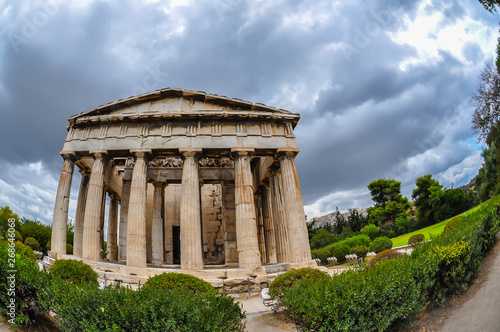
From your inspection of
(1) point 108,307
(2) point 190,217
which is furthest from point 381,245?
(1) point 108,307

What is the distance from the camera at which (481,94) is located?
32219 millimetres

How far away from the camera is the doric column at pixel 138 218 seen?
15.8 m

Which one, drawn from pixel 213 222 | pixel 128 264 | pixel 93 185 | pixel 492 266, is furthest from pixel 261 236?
pixel 492 266

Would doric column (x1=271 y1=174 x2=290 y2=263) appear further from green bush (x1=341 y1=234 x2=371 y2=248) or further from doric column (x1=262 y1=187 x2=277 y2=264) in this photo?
green bush (x1=341 y1=234 x2=371 y2=248)

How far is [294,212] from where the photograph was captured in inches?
680

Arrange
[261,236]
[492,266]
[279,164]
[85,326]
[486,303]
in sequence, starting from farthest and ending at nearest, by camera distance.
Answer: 1. [261,236]
2. [279,164]
3. [492,266]
4. [486,303]
5. [85,326]

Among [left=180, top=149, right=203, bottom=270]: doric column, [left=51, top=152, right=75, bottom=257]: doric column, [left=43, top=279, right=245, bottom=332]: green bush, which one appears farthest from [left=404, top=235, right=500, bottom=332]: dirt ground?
[left=51, top=152, right=75, bottom=257]: doric column

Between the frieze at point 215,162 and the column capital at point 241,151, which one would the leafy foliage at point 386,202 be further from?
the column capital at point 241,151

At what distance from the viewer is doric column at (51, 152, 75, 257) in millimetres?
16781

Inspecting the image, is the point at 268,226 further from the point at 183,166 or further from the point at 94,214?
the point at 94,214

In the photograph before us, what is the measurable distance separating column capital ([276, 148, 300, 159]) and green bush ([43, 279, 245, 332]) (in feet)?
40.3

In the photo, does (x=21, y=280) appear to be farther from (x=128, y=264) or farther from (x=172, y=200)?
(x=172, y=200)

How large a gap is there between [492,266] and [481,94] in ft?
94.3

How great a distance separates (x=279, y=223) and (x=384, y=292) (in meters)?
13.9
